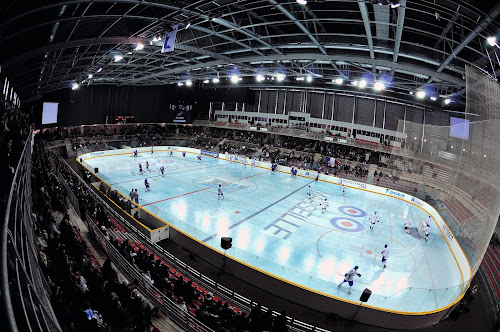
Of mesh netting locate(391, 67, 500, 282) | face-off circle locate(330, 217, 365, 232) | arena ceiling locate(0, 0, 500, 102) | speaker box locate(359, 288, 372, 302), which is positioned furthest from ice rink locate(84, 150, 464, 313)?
arena ceiling locate(0, 0, 500, 102)

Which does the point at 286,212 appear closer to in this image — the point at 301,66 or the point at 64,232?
the point at 301,66

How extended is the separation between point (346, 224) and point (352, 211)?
344cm

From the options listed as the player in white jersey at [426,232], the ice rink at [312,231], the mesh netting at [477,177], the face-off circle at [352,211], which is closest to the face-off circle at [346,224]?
the ice rink at [312,231]

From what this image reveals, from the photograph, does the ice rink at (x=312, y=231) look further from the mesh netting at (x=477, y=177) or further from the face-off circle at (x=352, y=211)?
the mesh netting at (x=477, y=177)

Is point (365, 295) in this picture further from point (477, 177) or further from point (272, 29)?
point (272, 29)

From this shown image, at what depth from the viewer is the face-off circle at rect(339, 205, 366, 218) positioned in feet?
71.9

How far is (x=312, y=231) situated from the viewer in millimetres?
17922

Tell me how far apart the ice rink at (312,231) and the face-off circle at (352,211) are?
0.09 meters

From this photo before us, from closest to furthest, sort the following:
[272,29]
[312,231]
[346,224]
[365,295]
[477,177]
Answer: [365,295], [477,177], [312,231], [272,29], [346,224]

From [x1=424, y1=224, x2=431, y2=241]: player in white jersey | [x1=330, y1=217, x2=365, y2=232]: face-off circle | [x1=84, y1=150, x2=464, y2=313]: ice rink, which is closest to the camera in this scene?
[x1=84, y1=150, x2=464, y2=313]: ice rink

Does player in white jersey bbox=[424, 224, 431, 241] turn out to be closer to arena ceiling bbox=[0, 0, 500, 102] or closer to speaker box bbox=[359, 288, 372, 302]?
arena ceiling bbox=[0, 0, 500, 102]

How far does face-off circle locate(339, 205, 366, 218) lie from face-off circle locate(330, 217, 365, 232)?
134cm

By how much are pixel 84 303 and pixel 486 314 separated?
1516cm

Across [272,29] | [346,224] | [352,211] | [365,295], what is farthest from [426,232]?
[272,29]
